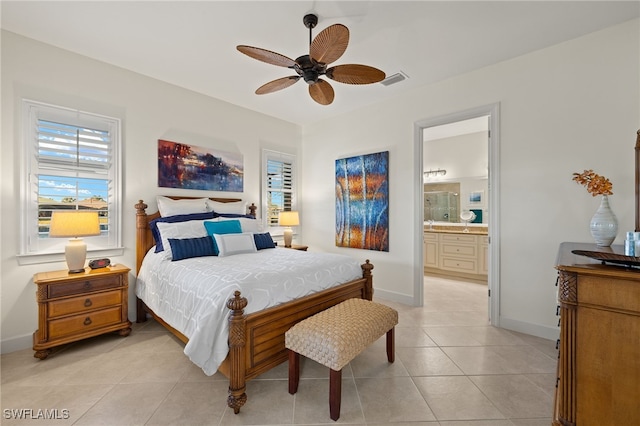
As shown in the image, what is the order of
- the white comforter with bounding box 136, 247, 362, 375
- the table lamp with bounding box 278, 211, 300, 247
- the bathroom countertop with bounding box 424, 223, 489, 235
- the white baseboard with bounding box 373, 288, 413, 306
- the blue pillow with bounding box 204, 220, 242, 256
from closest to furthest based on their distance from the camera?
the white comforter with bounding box 136, 247, 362, 375 < the blue pillow with bounding box 204, 220, 242, 256 < the white baseboard with bounding box 373, 288, 413, 306 < the table lamp with bounding box 278, 211, 300, 247 < the bathroom countertop with bounding box 424, 223, 489, 235

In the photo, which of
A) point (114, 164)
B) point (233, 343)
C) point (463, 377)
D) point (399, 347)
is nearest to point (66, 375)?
point (233, 343)

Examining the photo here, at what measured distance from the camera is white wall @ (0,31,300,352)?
2438mm

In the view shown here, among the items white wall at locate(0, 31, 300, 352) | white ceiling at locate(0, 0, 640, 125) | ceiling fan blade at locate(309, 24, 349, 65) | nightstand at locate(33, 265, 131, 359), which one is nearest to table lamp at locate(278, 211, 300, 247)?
white wall at locate(0, 31, 300, 352)

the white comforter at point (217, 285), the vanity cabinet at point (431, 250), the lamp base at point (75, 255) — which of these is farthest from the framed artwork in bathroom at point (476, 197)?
the lamp base at point (75, 255)

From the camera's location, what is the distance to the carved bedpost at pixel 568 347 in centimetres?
129

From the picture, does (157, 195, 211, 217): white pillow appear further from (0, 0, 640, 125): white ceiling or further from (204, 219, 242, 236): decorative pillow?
(0, 0, 640, 125): white ceiling

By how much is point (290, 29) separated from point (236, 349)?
8.86 ft

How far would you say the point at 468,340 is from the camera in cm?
270

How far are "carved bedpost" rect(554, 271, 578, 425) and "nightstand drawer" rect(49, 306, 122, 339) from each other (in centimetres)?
353

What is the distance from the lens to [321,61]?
2.09 m

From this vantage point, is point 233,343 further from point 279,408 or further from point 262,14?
point 262,14

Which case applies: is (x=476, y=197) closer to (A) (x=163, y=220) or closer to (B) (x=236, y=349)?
(B) (x=236, y=349)

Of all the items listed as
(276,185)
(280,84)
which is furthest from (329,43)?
(276,185)

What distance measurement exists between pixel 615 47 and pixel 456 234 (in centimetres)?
336
